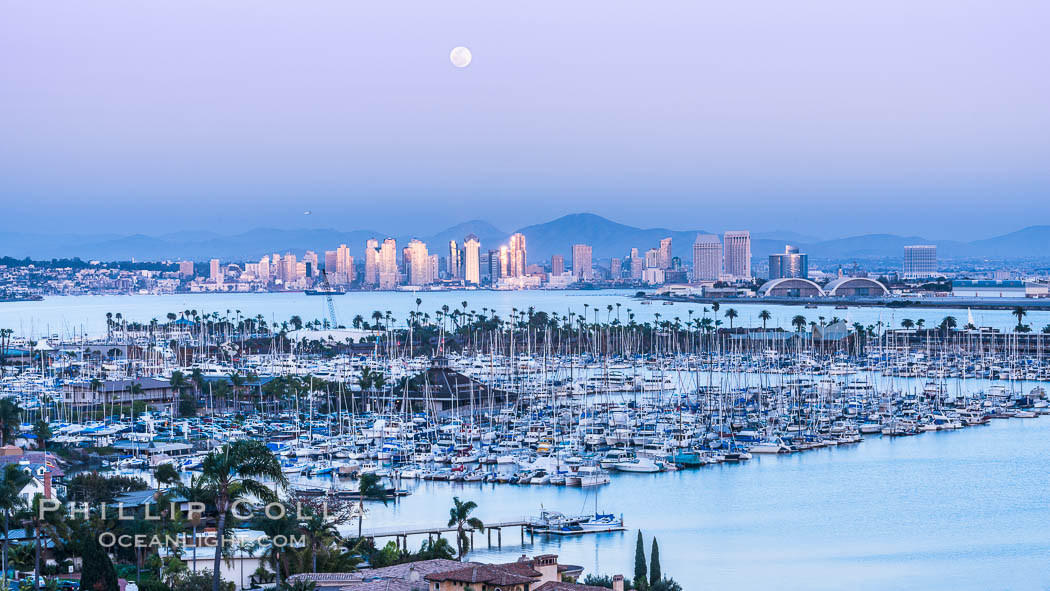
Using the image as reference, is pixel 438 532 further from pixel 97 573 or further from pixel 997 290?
pixel 997 290

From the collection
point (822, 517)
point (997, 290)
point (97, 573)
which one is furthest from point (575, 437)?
point (997, 290)

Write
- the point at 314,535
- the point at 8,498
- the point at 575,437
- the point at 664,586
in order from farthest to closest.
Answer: the point at 575,437 → the point at 664,586 → the point at 314,535 → the point at 8,498

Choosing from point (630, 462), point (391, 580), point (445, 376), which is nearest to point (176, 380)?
point (445, 376)

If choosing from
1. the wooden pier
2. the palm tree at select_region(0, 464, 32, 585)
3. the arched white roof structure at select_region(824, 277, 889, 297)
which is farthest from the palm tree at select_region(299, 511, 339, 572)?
the arched white roof structure at select_region(824, 277, 889, 297)

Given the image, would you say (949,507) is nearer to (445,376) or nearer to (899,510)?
(899,510)

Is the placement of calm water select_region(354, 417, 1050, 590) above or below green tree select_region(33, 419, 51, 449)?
below

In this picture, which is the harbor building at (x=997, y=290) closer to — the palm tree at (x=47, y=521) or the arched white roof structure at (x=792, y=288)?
the arched white roof structure at (x=792, y=288)

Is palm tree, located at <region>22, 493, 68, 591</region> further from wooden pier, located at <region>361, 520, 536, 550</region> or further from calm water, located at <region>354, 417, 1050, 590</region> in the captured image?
calm water, located at <region>354, 417, 1050, 590</region>
